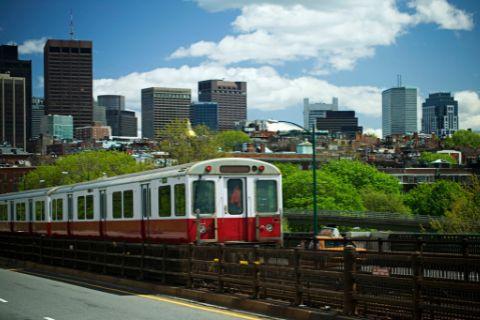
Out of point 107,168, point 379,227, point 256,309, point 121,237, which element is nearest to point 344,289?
point 256,309

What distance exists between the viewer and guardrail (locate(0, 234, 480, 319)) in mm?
12742

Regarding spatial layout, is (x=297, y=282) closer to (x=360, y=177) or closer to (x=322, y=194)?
(x=322, y=194)

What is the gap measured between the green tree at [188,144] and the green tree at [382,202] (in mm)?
48023

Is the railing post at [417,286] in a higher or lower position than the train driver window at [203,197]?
lower

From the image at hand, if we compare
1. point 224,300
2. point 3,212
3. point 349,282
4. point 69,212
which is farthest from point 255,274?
point 3,212

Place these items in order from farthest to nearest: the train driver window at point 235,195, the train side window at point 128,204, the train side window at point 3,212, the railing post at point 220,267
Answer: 1. the train side window at point 3,212
2. the train side window at point 128,204
3. the train driver window at point 235,195
4. the railing post at point 220,267

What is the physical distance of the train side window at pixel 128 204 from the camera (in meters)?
27.4

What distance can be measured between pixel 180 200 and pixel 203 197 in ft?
2.12

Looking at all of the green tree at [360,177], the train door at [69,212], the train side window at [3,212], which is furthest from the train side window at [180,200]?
the green tree at [360,177]

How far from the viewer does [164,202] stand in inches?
974

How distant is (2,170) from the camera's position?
634ft

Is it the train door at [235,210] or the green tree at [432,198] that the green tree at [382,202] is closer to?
the green tree at [432,198]

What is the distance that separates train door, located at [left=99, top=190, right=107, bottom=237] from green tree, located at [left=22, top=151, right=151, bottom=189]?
79.7 m

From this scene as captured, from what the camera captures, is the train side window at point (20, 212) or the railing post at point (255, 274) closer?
the railing post at point (255, 274)
